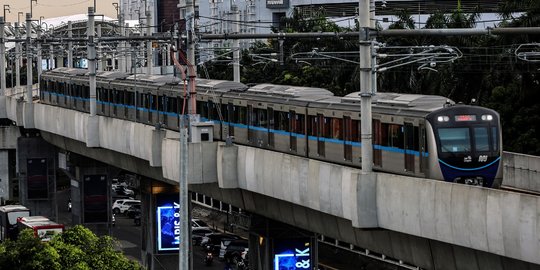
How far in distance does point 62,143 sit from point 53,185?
13.1 meters

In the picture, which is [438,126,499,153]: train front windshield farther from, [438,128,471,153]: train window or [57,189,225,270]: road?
[57,189,225,270]: road

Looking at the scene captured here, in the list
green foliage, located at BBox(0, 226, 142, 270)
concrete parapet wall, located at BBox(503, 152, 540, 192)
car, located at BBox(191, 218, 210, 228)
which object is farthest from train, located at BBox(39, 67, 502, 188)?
car, located at BBox(191, 218, 210, 228)

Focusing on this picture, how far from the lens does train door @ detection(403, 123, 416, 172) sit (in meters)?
36.0

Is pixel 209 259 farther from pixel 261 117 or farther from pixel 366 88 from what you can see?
pixel 366 88

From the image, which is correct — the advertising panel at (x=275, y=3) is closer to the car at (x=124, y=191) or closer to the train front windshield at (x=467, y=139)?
the car at (x=124, y=191)

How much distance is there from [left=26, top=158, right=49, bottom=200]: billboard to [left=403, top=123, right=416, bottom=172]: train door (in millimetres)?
57890

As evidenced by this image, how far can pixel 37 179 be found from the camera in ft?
305

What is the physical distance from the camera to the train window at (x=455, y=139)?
114 feet

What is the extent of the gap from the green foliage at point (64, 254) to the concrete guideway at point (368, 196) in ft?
17.3

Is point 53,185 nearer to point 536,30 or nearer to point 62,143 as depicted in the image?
point 62,143

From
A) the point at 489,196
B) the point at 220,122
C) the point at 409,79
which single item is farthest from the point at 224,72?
the point at 489,196

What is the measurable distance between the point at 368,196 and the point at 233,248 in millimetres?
42105

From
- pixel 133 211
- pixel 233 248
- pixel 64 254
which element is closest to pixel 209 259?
pixel 233 248

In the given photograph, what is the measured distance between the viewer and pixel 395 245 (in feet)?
111
